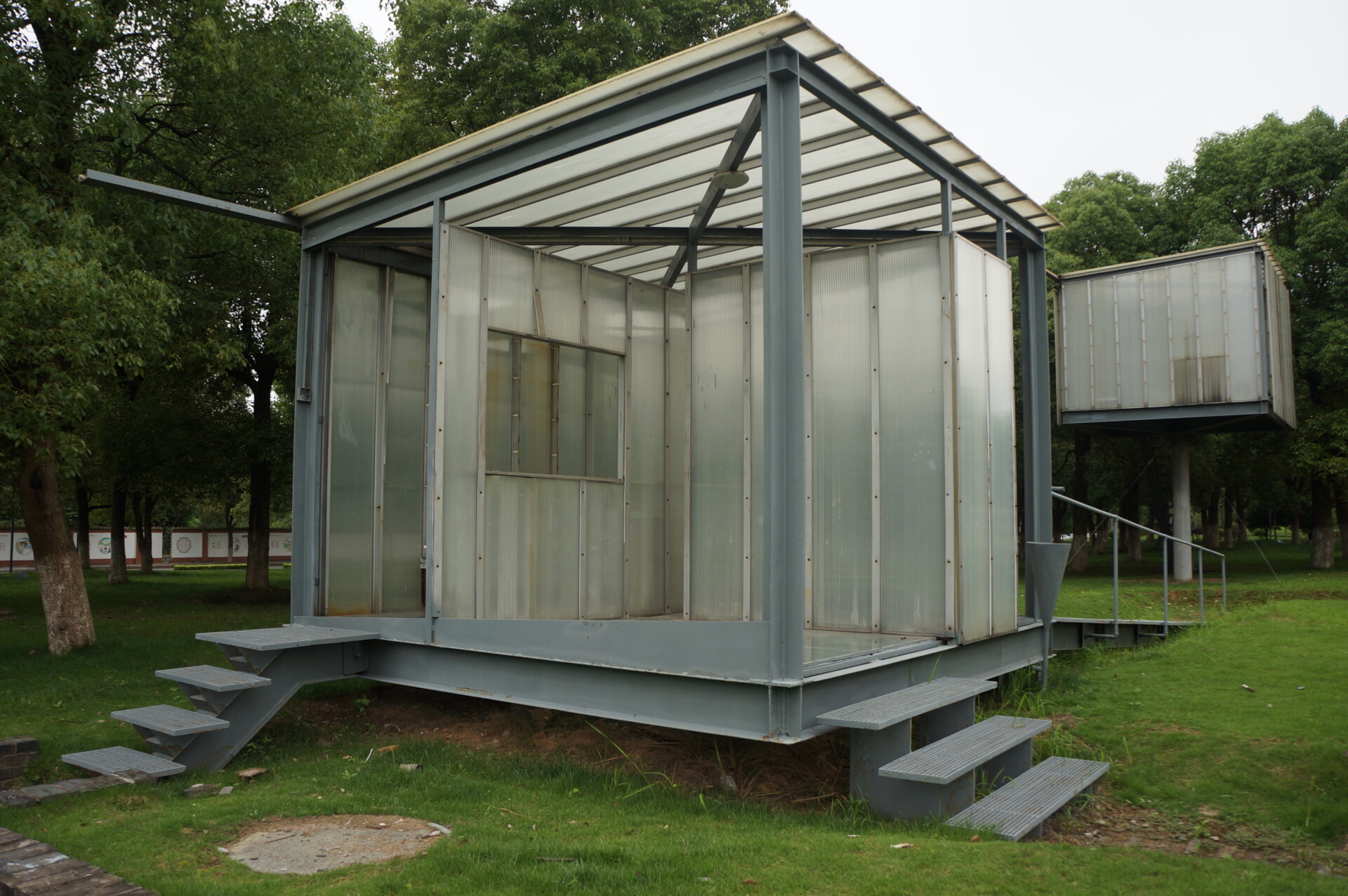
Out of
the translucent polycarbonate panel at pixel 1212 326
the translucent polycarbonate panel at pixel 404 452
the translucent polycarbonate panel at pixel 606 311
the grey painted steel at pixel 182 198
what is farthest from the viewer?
the translucent polycarbonate panel at pixel 1212 326

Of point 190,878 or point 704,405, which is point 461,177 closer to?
point 704,405

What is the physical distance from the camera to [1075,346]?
1952 centimetres

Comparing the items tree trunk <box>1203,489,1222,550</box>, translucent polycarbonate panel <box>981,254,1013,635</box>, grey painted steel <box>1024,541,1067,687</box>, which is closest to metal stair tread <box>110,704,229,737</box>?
translucent polycarbonate panel <box>981,254,1013,635</box>

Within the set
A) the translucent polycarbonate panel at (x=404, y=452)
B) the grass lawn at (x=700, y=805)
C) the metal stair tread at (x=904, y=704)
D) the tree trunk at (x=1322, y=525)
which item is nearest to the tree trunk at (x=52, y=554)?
the grass lawn at (x=700, y=805)

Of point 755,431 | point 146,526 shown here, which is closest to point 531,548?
point 755,431

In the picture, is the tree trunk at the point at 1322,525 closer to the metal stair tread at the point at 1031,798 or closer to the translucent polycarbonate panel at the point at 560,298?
the metal stair tread at the point at 1031,798

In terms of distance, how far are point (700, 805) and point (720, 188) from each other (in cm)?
493

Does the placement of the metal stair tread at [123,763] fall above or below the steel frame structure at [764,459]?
below

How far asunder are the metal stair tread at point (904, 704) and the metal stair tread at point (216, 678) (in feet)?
13.3

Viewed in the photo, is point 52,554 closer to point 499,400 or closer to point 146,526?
point 499,400

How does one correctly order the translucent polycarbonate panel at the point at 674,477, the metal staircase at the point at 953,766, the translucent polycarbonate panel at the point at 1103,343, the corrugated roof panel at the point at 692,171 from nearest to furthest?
the metal staircase at the point at 953,766 → the corrugated roof panel at the point at 692,171 → the translucent polycarbonate panel at the point at 674,477 → the translucent polycarbonate panel at the point at 1103,343

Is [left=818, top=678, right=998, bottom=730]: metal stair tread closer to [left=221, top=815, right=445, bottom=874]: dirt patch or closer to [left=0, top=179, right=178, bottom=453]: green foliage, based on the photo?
[left=221, top=815, right=445, bottom=874]: dirt patch

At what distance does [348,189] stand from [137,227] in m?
4.06

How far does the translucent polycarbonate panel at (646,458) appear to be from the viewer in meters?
9.53
